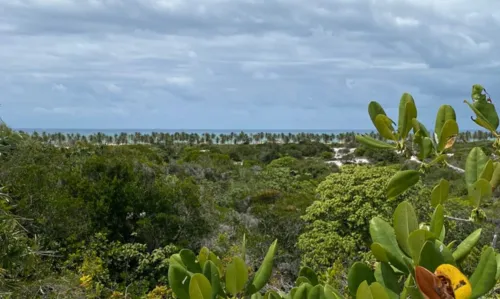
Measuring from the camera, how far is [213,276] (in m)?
1.21

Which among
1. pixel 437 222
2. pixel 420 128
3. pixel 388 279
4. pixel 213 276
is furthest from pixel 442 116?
pixel 213 276

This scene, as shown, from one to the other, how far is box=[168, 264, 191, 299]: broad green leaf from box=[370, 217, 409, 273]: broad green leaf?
1.39ft

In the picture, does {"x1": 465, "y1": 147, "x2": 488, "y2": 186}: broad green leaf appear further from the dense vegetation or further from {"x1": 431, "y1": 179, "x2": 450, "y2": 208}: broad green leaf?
the dense vegetation

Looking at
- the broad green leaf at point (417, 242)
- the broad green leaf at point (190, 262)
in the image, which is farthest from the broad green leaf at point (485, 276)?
the broad green leaf at point (190, 262)

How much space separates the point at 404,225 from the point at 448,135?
0.95ft

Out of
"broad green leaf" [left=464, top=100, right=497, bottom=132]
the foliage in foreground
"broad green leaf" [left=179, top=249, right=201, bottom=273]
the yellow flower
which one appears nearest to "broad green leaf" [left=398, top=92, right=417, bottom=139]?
the foliage in foreground

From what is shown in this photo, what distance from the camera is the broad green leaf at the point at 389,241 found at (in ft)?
3.69

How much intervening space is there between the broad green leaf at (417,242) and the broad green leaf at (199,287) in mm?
409

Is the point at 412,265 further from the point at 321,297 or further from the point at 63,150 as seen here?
the point at 63,150

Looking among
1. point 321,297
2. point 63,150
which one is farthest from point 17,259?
point 63,150

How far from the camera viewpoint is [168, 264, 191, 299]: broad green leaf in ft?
3.96

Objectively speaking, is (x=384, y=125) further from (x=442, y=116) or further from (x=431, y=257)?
(x=431, y=257)

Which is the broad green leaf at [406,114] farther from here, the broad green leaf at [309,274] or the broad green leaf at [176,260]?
the broad green leaf at [176,260]

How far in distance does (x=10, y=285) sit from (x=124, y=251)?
6285 millimetres
